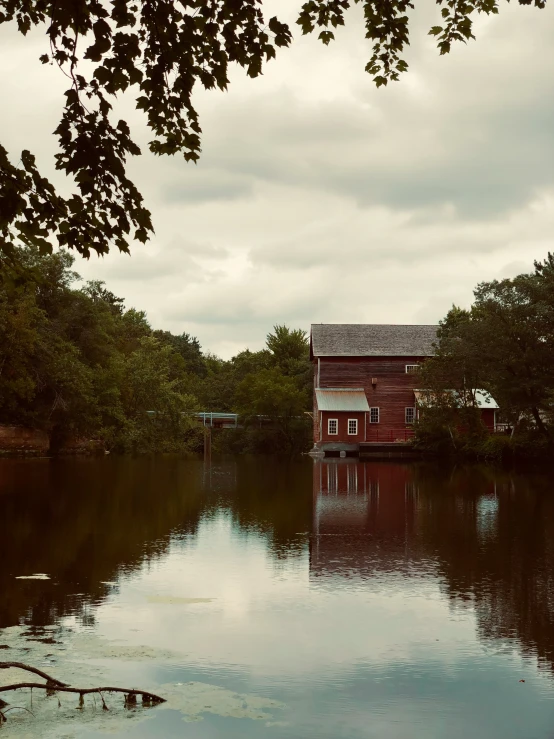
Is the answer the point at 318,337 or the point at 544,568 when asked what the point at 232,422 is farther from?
the point at 544,568

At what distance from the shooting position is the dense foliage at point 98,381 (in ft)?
170

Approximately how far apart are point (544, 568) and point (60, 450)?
48.9 m

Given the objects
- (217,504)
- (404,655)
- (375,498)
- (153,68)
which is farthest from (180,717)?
(375,498)

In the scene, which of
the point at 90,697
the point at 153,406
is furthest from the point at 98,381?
the point at 90,697

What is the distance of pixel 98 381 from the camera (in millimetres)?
62531

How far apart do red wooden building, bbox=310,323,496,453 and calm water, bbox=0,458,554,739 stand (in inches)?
1733

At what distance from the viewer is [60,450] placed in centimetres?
5844

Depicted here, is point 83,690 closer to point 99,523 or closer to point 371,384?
point 99,523

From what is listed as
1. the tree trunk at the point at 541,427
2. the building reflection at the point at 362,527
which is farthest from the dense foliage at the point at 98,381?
the tree trunk at the point at 541,427

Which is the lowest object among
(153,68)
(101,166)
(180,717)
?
(180,717)

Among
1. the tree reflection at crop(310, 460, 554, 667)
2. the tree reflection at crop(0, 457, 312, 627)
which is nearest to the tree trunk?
the tree reflection at crop(310, 460, 554, 667)

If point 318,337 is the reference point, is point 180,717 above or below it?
below

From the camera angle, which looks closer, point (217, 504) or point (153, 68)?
point (153, 68)

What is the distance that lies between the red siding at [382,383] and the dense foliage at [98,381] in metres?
10.3
